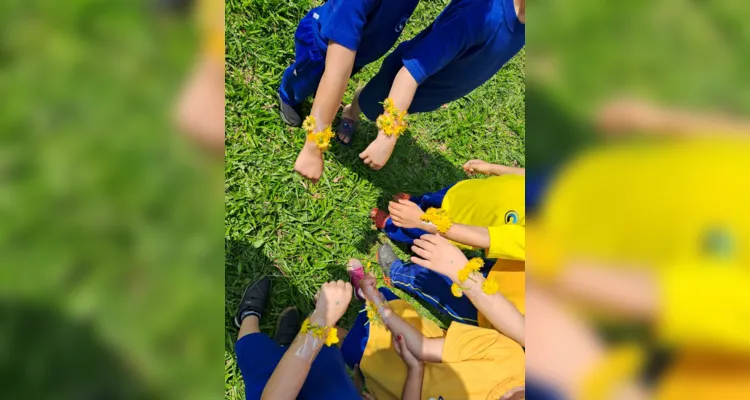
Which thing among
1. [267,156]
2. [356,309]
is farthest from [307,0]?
[356,309]

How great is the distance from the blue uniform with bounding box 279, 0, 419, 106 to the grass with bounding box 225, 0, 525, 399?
0.28 metres

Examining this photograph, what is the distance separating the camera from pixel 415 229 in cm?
225

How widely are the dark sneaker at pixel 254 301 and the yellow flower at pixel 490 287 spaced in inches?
44.1

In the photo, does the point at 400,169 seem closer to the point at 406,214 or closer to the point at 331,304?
the point at 406,214

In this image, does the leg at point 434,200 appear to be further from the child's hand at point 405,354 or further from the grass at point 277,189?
the child's hand at point 405,354

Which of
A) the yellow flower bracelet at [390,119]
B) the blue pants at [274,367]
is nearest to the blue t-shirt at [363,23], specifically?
the yellow flower bracelet at [390,119]
